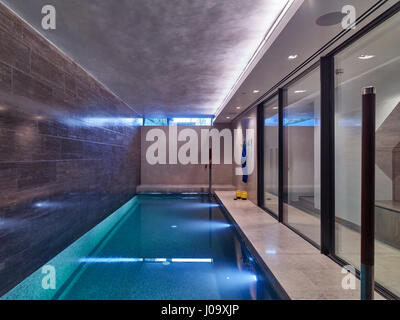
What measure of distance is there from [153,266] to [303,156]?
3113 mm

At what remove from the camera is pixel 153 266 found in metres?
3.37

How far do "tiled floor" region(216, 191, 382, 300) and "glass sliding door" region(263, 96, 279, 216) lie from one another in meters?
0.95

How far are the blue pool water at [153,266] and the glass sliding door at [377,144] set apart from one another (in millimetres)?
1127

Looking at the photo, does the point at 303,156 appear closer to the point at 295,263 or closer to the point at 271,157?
the point at 271,157

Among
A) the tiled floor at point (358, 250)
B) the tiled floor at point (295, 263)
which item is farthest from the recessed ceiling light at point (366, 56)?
the tiled floor at point (295, 263)

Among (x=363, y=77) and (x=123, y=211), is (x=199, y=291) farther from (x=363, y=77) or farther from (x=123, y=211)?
(x=123, y=211)

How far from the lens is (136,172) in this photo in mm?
9469

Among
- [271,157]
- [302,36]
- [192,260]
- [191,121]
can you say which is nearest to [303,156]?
[271,157]

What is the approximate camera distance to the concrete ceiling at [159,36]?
2.53 metres

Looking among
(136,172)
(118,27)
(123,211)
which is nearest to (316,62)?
(118,27)

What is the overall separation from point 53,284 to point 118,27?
325cm

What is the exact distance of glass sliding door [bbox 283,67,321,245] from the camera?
12.3ft

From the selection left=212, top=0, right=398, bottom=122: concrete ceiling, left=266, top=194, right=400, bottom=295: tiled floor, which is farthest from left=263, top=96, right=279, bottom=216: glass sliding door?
left=266, top=194, right=400, bottom=295: tiled floor

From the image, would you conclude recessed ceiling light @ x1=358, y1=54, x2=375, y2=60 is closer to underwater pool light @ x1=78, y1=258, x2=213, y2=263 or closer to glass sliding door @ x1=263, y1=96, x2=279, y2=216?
glass sliding door @ x1=263, y1=96, x2=279, y2=216
